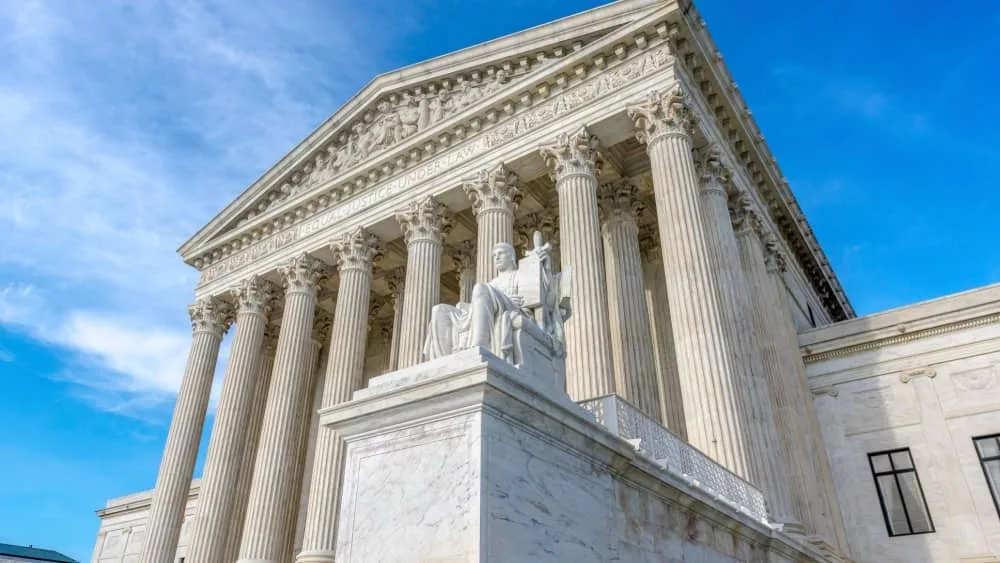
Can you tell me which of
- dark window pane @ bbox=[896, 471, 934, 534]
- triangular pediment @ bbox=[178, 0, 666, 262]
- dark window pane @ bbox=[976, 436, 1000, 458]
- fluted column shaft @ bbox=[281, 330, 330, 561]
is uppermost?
triangular pediment @ bbox=[178, 0, 666, 262]

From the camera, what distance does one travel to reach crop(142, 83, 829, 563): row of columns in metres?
17.2

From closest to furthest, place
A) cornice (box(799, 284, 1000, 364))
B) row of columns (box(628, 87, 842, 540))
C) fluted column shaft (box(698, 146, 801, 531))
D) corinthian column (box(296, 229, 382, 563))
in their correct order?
row of columns (box(628, 87, 842, 540)), fluted column shaft (box(698, 146, 801, 531)), corinthian column (box(296, 229, 382, 563)), cornice (box(799, 284, 1000, 364))

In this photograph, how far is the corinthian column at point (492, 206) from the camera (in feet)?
71.9

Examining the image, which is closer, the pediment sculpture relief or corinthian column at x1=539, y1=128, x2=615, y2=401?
corinthian column at x1=539, y1=128, x2=615, y2=401

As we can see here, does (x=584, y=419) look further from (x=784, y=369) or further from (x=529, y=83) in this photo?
(x=529, y=83)

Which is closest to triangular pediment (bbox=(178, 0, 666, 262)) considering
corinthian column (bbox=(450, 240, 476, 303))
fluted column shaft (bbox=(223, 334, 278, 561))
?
corinthian column (bbox=(450, 240, 476, 303))

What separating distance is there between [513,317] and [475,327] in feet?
1.85

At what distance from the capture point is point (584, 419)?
8.59 metres

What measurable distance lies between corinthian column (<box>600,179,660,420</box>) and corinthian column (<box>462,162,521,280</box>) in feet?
10.5

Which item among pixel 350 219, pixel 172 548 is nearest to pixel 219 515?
pixel 172 548

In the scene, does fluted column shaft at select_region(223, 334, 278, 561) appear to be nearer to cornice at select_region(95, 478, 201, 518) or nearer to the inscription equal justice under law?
the inscription equal justice under law

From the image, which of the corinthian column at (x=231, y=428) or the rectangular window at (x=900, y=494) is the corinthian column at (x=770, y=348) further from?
the corinthian column at (x=231, y=428)

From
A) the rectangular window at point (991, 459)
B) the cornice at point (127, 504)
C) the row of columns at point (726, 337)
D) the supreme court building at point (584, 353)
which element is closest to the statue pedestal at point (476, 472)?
the supreme court building at point (584, 353)

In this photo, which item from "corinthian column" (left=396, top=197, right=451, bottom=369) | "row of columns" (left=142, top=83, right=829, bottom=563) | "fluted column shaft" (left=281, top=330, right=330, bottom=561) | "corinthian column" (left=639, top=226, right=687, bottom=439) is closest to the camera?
"row of columns" (left=142, top=83, right=829, bottom=563)
